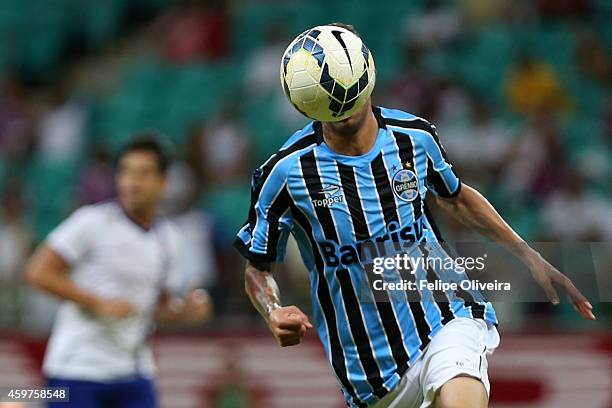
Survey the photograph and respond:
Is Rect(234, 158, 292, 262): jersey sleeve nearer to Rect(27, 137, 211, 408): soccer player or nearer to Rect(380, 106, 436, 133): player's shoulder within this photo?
Rect(380, 106, 436, 133): player's shoulder

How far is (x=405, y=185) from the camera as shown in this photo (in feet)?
16.9

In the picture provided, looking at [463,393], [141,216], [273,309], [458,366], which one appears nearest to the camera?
[463,393]

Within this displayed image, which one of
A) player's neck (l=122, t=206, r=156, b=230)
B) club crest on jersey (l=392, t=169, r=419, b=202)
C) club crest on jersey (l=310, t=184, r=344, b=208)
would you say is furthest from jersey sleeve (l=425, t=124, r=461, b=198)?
player's neck (l=122, t=206, r=156, b=230)

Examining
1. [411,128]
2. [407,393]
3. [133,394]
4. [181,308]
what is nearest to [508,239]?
[411,128]

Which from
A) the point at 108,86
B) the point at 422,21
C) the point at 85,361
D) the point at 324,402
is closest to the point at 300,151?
the point at 85,361

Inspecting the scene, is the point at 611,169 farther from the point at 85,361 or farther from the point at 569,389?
the point at 85,361

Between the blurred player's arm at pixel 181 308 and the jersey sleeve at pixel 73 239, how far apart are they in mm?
606

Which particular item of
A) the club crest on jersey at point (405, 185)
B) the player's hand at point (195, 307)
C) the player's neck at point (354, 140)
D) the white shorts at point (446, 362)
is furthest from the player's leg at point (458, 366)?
the player's hand at point (195, 307)

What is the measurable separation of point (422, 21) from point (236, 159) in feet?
8.77

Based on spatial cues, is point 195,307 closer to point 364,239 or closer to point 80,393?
point 80,393

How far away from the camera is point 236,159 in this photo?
488 inches

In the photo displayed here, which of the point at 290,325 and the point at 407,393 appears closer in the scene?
the point at 290,325

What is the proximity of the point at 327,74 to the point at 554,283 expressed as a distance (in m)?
1.39

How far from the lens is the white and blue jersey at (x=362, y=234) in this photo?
5.11 meters
